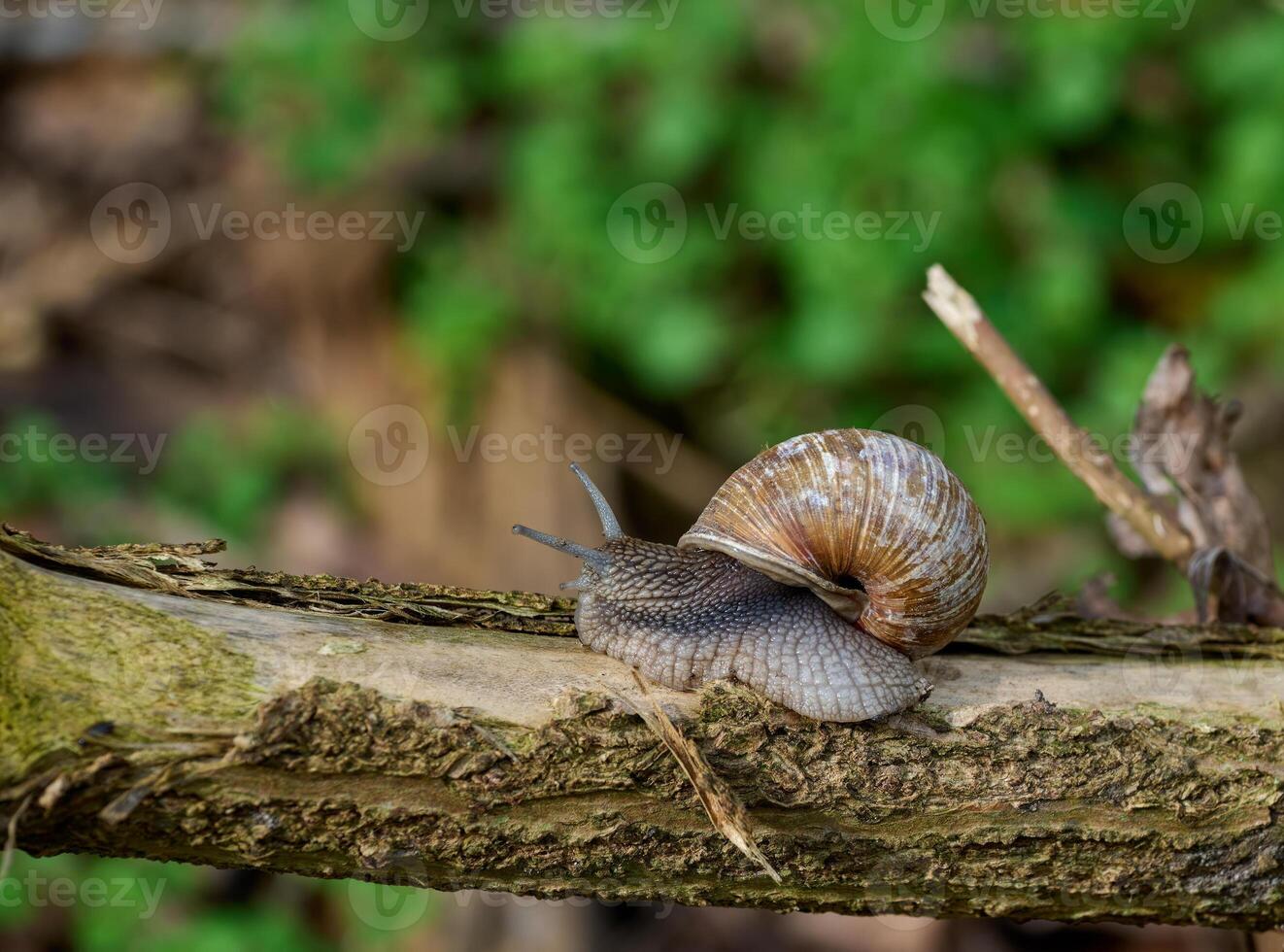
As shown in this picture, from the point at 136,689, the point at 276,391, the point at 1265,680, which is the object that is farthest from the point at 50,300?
the point at 1265,680

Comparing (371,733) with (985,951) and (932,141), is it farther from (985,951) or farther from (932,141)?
(932,141)
